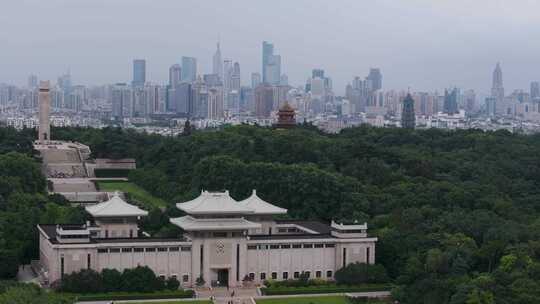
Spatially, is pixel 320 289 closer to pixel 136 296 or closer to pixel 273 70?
pixel 136 296

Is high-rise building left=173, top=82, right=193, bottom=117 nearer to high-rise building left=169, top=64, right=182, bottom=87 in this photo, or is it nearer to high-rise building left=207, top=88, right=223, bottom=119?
high-rise building left=207, top=88, right=223, bottom=119

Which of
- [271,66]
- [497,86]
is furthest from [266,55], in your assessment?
[497,86]

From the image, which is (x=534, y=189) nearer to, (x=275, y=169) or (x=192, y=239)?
(x=275, y=169)

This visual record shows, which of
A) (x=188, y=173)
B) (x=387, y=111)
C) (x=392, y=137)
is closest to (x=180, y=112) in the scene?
(x=387, y=111)

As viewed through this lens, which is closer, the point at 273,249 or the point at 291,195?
the point at 273,249

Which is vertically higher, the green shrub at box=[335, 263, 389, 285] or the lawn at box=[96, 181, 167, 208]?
the lawn at box=[96, 181, 167, 208]

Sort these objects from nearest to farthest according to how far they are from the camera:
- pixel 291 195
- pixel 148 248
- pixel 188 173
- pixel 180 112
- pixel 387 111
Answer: pixel 148 248 < pixel 291 195 < pixel 188 173 < pixel 180 112 < pixel 387 111

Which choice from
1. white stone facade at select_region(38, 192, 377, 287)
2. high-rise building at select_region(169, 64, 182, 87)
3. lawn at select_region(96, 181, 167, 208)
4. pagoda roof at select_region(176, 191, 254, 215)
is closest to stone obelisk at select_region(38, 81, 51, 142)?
lawn at select_region(96, 181, 167, 208)
